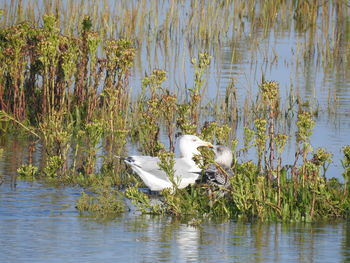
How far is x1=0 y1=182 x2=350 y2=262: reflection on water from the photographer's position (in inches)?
322

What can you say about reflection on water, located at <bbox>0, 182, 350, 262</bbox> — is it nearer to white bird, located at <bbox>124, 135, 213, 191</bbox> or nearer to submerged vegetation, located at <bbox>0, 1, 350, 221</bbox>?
submerged vegetation, located at <bbox>0, 1, 350, 221</bbox>

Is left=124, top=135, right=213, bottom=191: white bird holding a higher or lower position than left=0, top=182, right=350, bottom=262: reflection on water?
higher

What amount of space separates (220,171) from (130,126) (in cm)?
397

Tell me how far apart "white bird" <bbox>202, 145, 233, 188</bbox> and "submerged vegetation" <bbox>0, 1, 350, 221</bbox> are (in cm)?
8

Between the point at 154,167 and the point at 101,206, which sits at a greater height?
the point at 154,167

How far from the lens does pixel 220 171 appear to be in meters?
10.1

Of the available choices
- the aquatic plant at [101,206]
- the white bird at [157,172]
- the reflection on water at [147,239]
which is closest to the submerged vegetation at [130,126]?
the aquatic plant at [101,206]

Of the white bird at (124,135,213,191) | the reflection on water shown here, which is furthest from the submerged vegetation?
the reflection on water

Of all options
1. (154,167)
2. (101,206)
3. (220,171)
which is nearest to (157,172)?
(154,167)

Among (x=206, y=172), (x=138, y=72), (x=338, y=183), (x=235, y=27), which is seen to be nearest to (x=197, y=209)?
(x=206, y=172)

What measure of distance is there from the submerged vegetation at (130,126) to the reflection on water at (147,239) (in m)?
0.29

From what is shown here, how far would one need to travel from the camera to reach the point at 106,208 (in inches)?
385

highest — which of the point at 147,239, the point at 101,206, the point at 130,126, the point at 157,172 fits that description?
the point at 130,126

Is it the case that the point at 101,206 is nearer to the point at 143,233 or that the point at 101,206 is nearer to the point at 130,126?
the point at 143,233
